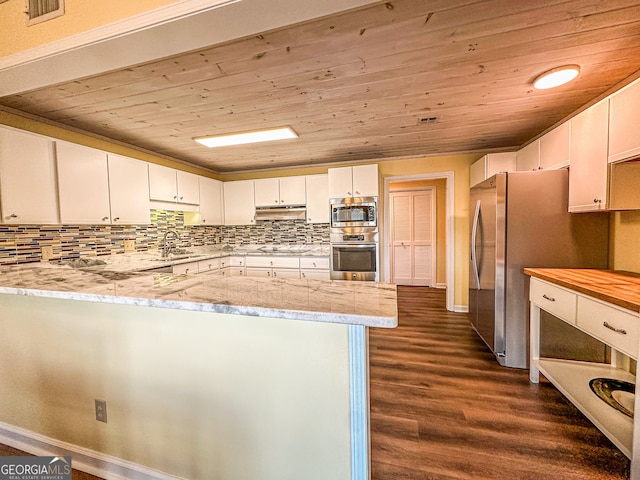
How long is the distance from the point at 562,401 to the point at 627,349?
0.89 metres

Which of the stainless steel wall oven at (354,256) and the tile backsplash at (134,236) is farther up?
the tile backsplash at (134,236)

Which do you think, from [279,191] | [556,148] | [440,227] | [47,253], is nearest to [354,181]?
[279,191]

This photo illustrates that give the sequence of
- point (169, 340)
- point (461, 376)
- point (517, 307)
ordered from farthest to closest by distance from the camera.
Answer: point (517, 307) → point (461, 376) → point (169, 340)

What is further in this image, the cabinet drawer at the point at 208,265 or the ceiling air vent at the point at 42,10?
the cabinet drawer at the point at 208,265

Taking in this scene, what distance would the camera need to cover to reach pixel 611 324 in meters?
1.36

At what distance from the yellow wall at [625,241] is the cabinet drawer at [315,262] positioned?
287 cm

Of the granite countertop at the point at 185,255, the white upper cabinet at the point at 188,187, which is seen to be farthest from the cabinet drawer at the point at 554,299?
the white upper cabinet at the point at 188,187

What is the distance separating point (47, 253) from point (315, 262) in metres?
2.86

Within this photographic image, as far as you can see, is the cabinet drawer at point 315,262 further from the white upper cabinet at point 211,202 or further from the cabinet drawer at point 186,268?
the white upper cabinet at point 211,202

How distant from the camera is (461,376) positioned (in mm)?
2176

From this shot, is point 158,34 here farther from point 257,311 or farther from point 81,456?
point 81,456

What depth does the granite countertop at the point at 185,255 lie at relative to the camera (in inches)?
103

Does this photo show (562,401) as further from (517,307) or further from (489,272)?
(489,272)

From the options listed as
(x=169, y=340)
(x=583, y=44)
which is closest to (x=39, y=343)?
(x=169, y=340)
